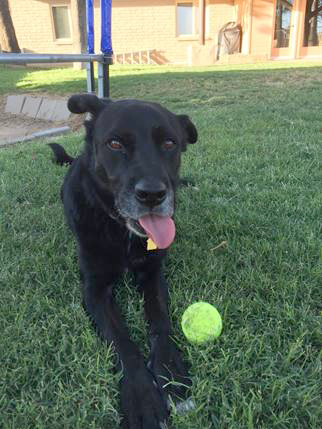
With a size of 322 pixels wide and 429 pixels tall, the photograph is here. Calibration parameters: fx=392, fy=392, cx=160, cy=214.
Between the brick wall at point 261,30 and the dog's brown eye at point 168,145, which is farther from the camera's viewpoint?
the brick wall at point 261,30

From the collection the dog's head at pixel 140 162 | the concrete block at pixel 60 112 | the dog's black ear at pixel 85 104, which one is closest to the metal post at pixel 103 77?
the concrete block at pixel 60 112

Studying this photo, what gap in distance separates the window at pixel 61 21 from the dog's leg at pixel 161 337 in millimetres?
19462

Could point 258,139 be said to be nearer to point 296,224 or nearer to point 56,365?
point 296,224

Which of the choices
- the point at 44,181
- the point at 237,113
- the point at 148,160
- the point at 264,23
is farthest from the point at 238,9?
the point at 148,160

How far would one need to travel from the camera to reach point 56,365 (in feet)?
5.18

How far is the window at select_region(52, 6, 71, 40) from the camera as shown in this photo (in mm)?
18547

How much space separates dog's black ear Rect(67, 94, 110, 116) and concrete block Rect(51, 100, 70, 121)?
18.5ft

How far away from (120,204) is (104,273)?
0.37 m

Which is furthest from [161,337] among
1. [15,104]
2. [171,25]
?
[171,25]

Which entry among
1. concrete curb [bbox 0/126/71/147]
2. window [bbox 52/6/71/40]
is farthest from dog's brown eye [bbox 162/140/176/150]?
window [bbox 52/6/71/40]

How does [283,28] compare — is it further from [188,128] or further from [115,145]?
[115,145]

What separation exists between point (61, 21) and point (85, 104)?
18.9 metres

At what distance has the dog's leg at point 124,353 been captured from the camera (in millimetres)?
1368

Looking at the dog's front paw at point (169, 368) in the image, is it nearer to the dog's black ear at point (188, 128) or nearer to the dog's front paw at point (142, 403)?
the dog's front paw at point (142, 403)
